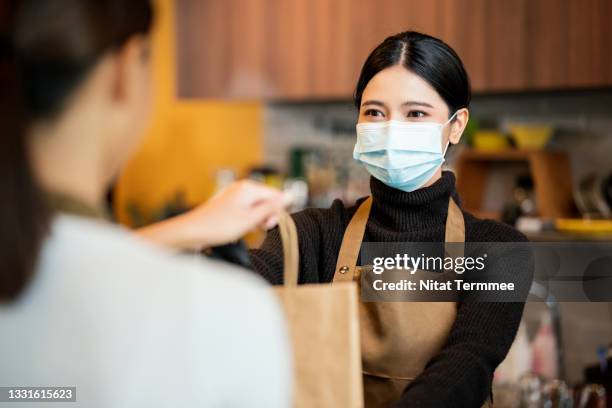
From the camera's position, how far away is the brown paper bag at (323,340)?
858 millimetres

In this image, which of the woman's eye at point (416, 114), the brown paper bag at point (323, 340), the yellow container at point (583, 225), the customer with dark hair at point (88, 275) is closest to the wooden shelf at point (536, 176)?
the yellow container at point (583, 225)

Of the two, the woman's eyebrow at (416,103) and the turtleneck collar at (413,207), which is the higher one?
the woman's eyebrow at (416,103)

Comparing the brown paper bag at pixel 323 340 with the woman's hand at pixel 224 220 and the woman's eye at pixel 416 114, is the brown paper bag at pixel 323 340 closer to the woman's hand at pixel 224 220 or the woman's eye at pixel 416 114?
the woman's hand at pixel 224 220

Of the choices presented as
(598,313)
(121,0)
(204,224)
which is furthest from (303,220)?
(598,313)

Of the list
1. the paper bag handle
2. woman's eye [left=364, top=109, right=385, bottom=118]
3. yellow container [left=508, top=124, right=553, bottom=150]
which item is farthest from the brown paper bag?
yellow container [left=508, top=124, right=553, bottom=150]

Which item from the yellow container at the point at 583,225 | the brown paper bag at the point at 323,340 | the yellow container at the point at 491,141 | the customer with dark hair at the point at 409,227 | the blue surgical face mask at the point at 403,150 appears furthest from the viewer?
the yellow container at the point at 491,141

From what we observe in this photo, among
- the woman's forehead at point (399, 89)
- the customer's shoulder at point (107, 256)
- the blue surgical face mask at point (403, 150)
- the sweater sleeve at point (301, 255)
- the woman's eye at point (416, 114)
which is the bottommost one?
the sweater sleeve at point (301, 255)

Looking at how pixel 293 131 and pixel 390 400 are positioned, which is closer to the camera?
pixel 390 400

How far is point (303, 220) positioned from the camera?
127cm

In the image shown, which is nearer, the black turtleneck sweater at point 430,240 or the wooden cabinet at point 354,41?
the black turtleneck sweater at point 430,240

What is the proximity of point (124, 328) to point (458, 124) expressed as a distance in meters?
0.82

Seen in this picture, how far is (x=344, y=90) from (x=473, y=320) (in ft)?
6.71

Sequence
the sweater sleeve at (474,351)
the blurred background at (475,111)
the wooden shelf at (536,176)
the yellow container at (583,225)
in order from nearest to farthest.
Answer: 1. the sweater sleeve at (474,351)
2. the yellow container at (583,225)
3. the blurred background at (475,111)
4. the wooden shelf at (536,176)

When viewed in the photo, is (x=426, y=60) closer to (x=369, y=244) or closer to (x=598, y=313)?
(x=369, y=244)
